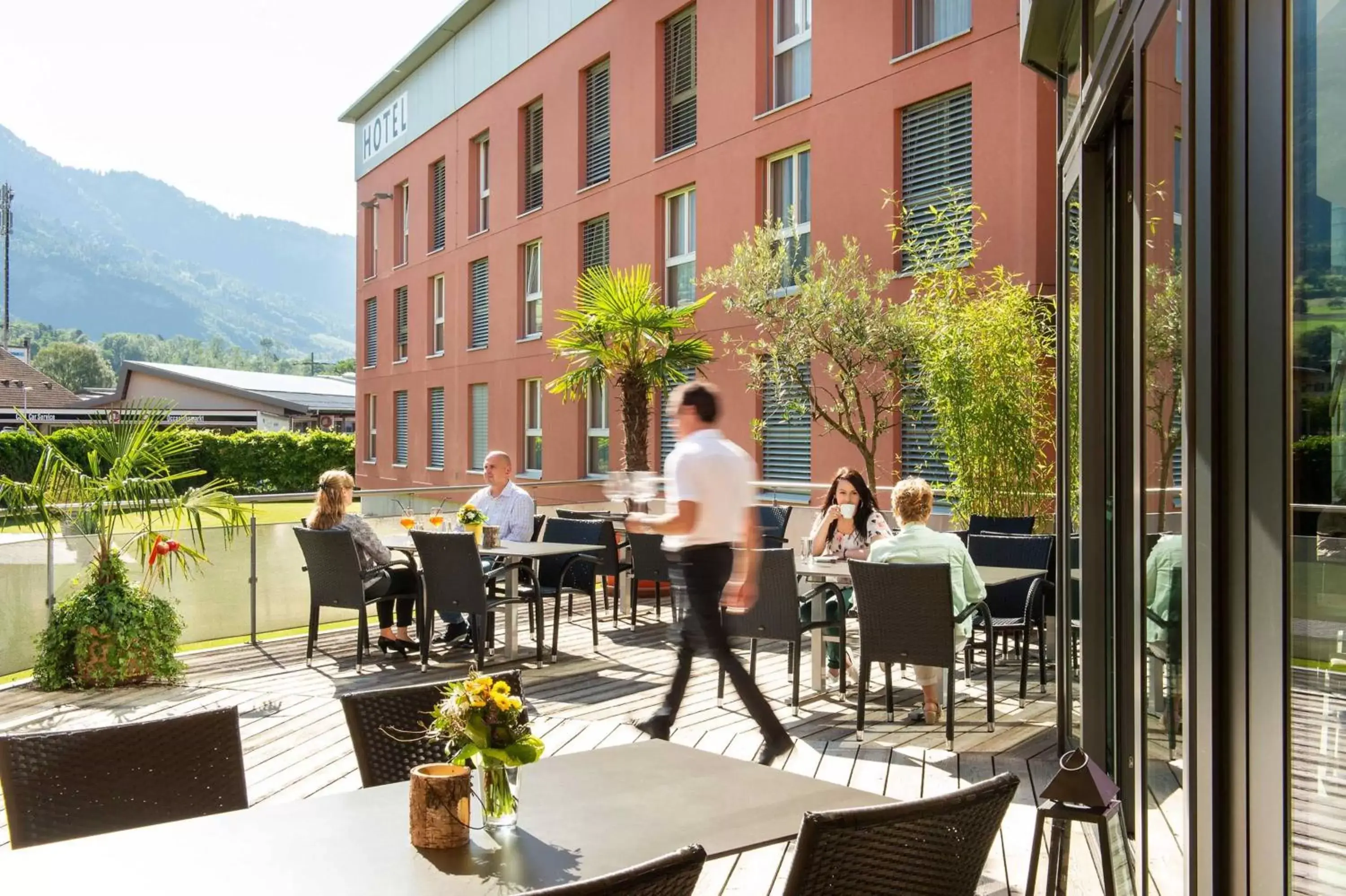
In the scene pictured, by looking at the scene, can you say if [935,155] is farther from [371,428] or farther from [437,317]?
[371,428]

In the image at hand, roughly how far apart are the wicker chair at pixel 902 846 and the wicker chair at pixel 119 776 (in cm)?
137

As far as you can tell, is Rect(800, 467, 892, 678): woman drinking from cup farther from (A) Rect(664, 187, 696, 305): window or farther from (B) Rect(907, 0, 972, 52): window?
(A) Rect(664, 187, 696, 305): window

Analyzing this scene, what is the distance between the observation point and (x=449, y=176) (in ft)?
66.3

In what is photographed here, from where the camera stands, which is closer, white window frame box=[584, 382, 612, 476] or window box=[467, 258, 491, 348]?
white window frame box=[584, 382, 612, 476]

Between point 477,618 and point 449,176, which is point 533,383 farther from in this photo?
point 477,618

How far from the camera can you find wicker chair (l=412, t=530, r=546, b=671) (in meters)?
6.73

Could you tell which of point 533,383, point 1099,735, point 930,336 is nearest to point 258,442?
point 533,383

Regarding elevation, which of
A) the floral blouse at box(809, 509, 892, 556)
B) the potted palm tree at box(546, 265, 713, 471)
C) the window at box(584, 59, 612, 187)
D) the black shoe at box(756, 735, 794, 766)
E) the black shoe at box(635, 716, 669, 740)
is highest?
the window at box(584, 59, 612, 187)

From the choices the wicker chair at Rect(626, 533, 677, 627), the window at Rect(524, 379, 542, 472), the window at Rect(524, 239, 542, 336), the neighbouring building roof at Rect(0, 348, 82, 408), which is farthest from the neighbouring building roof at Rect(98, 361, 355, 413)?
the wicker chair at Rect(626, 533, 677, 627)

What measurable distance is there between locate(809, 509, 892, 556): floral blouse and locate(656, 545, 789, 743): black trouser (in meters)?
1.72

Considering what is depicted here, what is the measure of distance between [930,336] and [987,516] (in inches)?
72.9

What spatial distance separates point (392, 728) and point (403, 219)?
2159 cm

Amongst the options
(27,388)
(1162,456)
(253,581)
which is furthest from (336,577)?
(27,388)

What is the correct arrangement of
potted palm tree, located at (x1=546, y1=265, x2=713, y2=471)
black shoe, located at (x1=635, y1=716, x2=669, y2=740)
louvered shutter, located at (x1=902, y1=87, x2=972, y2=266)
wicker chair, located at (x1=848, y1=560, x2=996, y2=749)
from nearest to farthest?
black shoe, located at (x1=635, y1=716, x2=669, y2=740) → wicker chair, located at (x1=848, y1=560, x2=996, y2=749) → louvered shutter, located at (x1=902, y1=87, x2=972, y2=266) → potted palm tree, located at (x1=546, y1=265, x2=713, y2=471)
